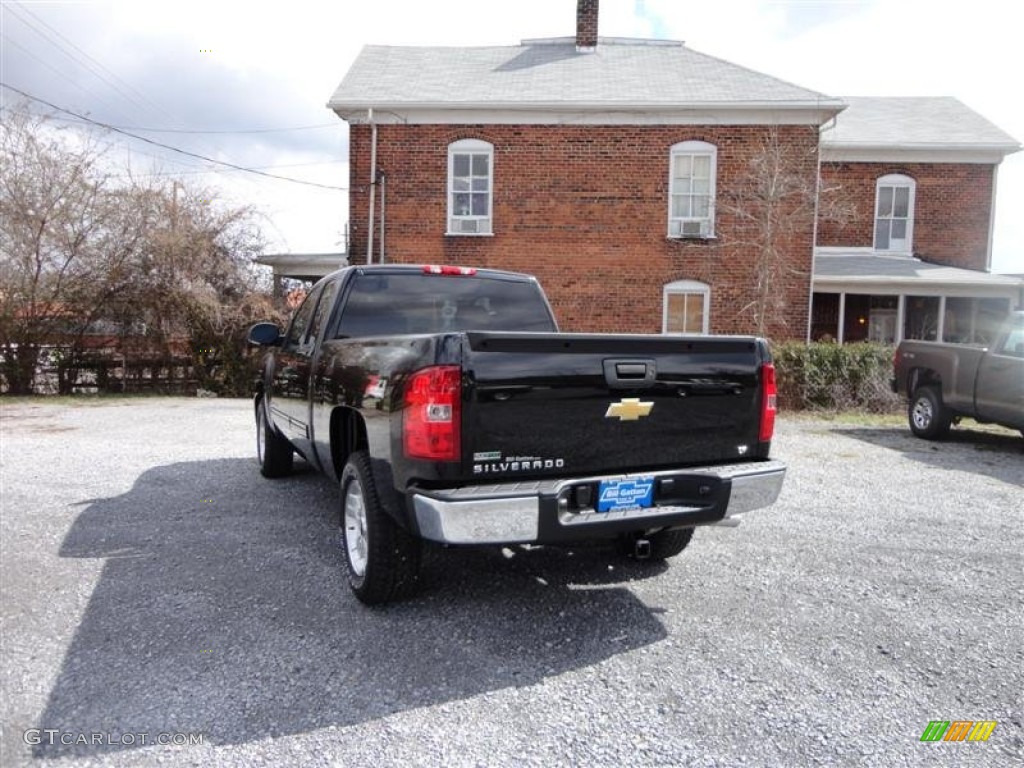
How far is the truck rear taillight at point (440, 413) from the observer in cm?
294

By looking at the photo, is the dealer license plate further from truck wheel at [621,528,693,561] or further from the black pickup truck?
truck wheel at [621,528,693,561]

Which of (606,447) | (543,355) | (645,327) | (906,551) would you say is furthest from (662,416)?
(645,327)

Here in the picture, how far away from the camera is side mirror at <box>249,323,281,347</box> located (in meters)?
5.55

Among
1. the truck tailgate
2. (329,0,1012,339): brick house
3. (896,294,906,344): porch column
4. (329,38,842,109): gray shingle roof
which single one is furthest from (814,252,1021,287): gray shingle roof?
the truck tailgate

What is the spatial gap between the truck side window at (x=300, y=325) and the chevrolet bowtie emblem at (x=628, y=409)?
2868 millimetres

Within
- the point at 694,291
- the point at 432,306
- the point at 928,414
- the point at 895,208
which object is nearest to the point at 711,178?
the point at 694,291

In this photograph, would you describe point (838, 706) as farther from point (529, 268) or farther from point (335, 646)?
point (529, 268)

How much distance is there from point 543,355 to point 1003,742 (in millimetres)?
2261

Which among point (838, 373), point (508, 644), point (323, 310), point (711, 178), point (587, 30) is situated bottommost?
point (508, 644)

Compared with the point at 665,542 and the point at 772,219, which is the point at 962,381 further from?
the point at 665,542

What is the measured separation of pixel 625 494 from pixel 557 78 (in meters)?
14.8

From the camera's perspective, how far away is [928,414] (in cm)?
953

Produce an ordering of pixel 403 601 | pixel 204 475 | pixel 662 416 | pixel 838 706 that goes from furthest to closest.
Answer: pixel 204 475, pixel 403 601, pixel 662 416, pixel 838 706

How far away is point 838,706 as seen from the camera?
9.14 ft
